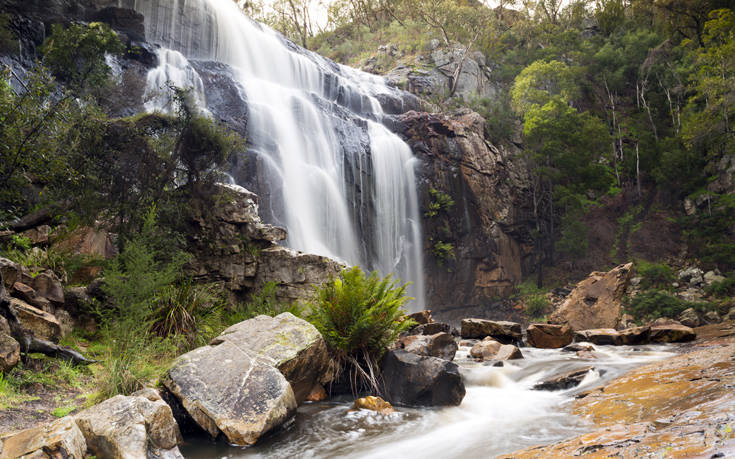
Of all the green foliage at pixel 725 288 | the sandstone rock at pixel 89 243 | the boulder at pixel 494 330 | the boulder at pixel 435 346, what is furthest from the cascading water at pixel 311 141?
the green foliage at pixel 725 288

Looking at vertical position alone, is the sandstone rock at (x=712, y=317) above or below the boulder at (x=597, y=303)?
below

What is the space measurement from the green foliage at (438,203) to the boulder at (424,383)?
17298mm

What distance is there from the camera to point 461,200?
24891mm

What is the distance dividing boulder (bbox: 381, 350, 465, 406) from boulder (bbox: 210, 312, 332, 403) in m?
1.11

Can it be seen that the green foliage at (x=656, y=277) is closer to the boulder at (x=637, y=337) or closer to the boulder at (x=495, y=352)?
the boulder at (x=637, y=337)

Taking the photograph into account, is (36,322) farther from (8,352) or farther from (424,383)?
(424,383)

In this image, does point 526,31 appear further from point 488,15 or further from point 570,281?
point 570,281

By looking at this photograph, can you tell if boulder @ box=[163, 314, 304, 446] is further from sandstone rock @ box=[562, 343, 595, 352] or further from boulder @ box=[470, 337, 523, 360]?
sandstone rock @ box=[562, 343, 595, 352]

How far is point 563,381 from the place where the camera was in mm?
7594

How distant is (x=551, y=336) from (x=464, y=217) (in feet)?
42.4

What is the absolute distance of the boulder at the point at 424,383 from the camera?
21.0 ft

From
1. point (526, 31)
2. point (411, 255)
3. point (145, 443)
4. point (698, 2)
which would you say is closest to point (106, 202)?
point (145, 443)

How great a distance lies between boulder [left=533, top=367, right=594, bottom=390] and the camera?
7.51 m

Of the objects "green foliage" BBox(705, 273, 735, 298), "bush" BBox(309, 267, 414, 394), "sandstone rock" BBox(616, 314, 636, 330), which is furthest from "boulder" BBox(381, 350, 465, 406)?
"green foliage" BBox(705, 273, 735, 298)
